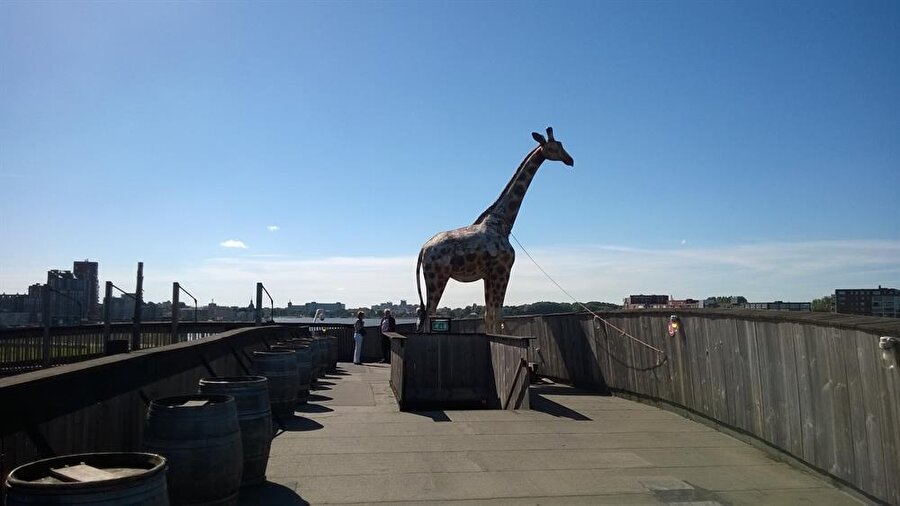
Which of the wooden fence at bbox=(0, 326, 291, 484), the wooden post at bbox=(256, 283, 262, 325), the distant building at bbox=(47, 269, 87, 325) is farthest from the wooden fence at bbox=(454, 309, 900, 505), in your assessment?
the wooden post at bbox=(256, 283, 262, 325)

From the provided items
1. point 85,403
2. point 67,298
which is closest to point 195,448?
point 85,403

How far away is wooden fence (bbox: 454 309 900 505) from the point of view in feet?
18.3

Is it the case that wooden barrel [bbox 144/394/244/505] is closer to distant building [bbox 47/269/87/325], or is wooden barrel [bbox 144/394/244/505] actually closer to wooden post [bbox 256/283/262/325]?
distant building [bbox 47/269/87/325]

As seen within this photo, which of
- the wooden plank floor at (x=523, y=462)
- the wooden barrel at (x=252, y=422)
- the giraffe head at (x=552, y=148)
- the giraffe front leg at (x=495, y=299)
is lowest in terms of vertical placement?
the wooden plank floor at (x=523, y=462)

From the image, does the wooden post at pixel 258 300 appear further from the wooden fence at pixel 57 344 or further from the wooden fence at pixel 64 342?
the wooden fence at pixel 57 344

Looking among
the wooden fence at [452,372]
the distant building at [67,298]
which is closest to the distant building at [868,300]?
the wooden fence at [452,372]

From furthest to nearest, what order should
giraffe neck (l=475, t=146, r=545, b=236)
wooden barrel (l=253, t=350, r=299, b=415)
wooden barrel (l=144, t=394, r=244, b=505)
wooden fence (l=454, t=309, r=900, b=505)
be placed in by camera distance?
1. giraffe neck (l=475, t=146, r=545, b=236)
2. wooden barrel (l=253, t=350, r=299, b=415)
3. wooden fence (l=454, t=309, r=900, b=505)
4. wooden barrel (l=144, t=394, r=244, b=505)

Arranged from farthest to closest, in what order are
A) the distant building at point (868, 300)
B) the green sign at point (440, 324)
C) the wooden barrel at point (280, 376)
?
the green sign at point (440, 324), the distant building at point (868, 300), the wooden barrel at point (280, 376)

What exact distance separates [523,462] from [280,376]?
163 inches

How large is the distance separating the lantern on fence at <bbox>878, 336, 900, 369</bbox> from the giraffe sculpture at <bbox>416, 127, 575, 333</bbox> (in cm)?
1089

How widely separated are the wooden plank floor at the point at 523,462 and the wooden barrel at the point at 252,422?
0.56 ft

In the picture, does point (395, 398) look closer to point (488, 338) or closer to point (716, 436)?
point (488, 338)

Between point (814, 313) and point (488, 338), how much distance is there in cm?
650

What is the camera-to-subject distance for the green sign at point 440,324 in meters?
14.3
